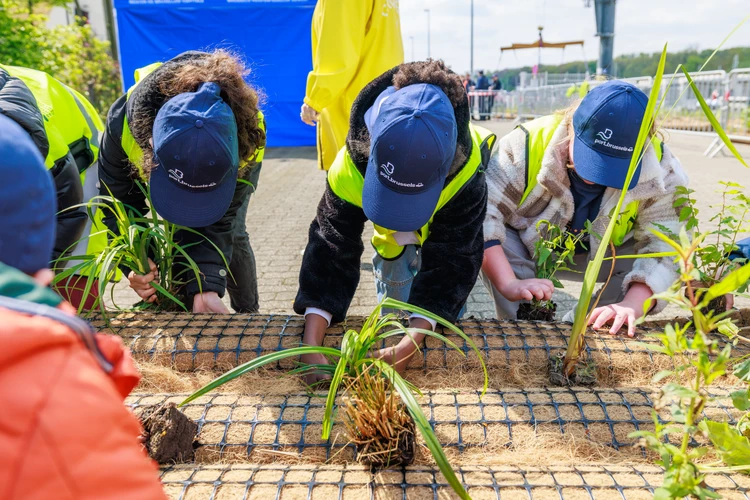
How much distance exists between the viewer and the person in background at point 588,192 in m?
2.20

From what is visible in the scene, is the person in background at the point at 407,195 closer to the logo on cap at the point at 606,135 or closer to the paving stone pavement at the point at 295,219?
the logo on cap at the point at 606,135

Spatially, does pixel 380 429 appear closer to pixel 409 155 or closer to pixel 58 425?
pixel 409 155

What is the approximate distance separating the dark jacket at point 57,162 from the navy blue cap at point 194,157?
0.40m

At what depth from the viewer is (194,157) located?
192 cm

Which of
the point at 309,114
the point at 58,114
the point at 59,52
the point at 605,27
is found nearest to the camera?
the point at 58,114

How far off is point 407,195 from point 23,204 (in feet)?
3.89

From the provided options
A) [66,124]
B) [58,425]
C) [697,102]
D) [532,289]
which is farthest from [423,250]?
[697,102]

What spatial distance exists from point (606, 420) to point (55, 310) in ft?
4.82

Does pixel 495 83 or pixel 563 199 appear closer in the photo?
pixel 563 199

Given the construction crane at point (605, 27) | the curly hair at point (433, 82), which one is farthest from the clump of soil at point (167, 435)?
the construction crane at point (605, 27)

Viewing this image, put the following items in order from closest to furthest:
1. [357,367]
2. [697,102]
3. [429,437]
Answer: [429,437] → [357,367] → [697,102]

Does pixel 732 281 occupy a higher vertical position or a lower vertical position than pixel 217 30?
lower

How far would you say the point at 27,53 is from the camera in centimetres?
775

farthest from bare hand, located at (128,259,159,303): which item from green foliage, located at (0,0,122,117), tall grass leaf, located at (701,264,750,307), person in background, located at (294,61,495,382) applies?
green foliage, located at (0,0,122,117)
